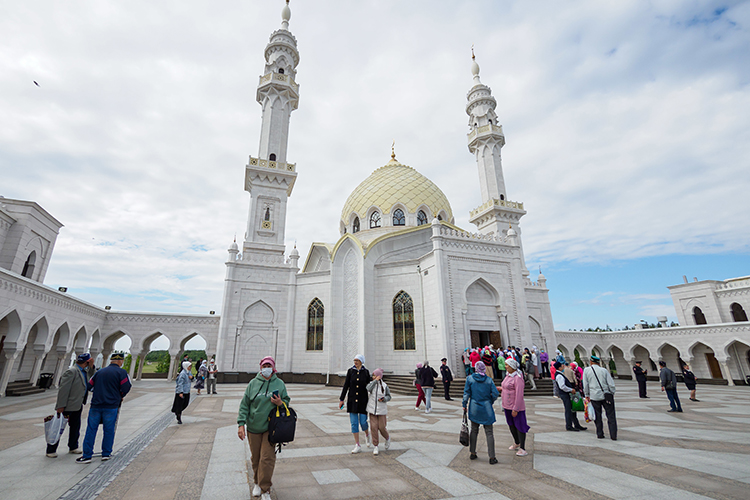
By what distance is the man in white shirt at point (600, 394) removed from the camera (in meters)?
6.11

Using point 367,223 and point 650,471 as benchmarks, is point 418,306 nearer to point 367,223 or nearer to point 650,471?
point 367,223

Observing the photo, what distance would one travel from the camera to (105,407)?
196 inches

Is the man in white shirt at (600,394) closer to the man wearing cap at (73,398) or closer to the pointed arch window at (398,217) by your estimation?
the man wearing cap at (73,398)

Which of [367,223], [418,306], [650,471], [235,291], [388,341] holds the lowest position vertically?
[650,471]

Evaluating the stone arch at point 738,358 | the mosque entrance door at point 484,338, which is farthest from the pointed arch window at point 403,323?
the stone arch at point 738,358

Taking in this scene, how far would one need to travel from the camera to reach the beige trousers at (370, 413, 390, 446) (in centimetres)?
529

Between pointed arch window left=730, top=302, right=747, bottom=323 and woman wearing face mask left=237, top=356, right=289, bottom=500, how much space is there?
107ft

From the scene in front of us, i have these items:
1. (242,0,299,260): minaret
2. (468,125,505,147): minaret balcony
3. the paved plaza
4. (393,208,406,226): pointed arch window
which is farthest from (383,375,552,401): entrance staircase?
(468,125,505,147): minaret balcony

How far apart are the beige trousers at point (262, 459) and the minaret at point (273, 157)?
18848 mm

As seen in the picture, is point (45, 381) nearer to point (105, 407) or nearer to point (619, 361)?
point (105, 407)

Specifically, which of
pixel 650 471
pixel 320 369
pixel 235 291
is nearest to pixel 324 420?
pixel 650 471

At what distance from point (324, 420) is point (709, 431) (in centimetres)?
767

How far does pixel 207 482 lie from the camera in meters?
4.02

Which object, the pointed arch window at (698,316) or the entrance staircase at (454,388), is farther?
the pointed arch window at (698,316)
